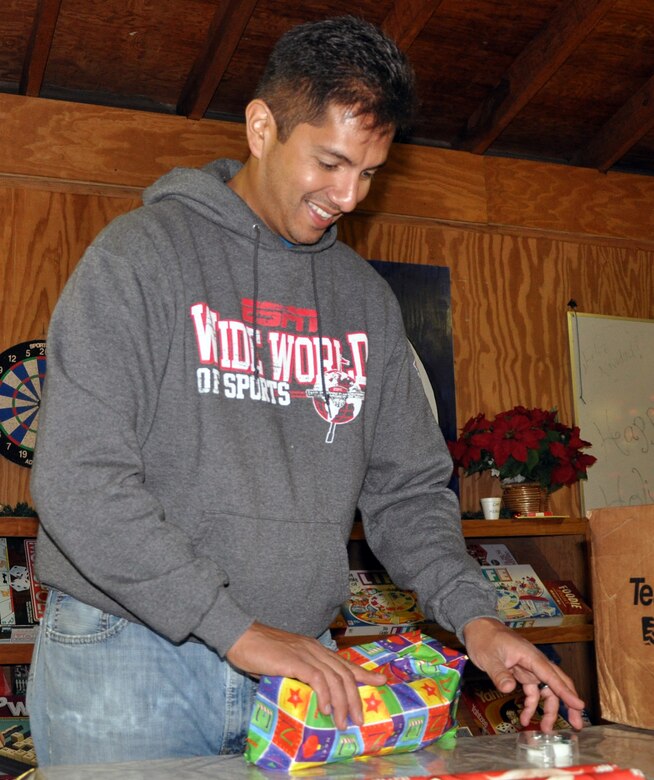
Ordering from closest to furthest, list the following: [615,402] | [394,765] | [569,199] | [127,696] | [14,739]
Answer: [394,765]
[127,696]
[14,739]
[615,402]
[569,199]

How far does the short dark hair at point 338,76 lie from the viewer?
4.71 feet

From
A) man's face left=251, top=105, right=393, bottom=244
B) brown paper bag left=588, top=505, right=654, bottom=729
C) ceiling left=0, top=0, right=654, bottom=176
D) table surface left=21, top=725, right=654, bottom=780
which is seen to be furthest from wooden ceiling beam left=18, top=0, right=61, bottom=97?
table surface left=21, top=725, right=654, bottom=780

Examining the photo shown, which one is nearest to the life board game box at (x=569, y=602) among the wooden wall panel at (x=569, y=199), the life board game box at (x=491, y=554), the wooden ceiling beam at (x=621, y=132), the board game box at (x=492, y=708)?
the life board game box at (x=491, y=554)

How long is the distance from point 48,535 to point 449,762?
0.55m

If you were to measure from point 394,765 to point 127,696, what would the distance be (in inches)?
13.4

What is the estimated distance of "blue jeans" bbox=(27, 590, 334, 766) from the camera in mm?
1243

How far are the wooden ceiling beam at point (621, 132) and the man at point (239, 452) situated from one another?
299 cm

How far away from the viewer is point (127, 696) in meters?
1.25

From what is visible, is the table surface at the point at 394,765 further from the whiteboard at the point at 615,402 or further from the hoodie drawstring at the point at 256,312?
the whiteboard at the point at 615,402

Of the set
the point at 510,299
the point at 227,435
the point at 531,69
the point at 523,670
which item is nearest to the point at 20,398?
the point at 510,299

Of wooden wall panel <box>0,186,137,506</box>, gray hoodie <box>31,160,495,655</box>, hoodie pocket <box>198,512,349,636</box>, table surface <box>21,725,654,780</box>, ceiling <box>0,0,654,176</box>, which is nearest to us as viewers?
table surface <box>21,725,654,780</box>

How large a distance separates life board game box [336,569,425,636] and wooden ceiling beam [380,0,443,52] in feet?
5.90

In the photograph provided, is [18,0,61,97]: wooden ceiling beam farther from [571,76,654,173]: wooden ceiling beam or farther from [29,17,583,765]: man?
[571,76,654,173]: wooden ceiling beam

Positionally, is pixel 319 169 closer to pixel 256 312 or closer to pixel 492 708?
pixel 256 312
